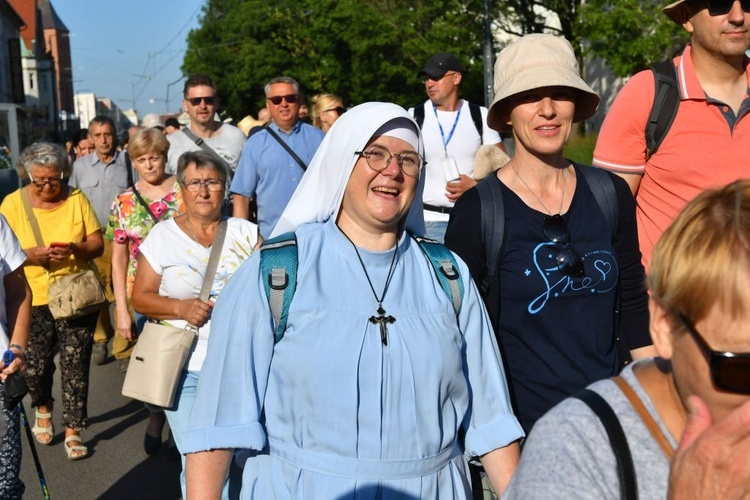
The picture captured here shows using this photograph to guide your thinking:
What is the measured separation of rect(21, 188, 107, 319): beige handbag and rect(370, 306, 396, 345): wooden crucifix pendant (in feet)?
15.0

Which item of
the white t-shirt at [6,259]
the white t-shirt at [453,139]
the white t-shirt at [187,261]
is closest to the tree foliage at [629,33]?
the white t-shirt at [453,139]

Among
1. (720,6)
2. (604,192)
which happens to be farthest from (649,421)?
→ (720,6)

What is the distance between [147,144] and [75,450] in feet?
7.11

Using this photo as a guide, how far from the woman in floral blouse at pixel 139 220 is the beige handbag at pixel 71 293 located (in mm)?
144

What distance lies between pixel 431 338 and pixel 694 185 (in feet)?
4.62

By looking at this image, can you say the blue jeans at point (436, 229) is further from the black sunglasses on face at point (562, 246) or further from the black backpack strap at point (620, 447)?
the black backpack strap at point (620, 447)

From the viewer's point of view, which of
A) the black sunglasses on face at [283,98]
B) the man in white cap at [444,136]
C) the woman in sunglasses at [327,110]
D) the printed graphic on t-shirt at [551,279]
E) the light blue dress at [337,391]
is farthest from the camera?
the woman in sunglasses at [327,110]

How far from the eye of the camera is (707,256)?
162cm

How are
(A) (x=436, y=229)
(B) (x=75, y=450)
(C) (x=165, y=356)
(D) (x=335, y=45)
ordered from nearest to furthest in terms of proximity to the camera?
(C) (x=165, y=356)
(A) (x=436, y=229)
(B) (x=75, y=450)
(D) (x=335, y=45)

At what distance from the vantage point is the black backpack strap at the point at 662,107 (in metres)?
3.94

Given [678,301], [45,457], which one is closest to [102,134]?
[45,457]

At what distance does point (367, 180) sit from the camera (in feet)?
10.4

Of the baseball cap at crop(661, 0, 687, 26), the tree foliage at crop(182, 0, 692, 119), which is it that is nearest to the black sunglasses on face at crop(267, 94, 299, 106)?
the baseball cap at crop(661, 0, 687, 26)

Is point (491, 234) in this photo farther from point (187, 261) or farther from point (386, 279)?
point (187, 261)
